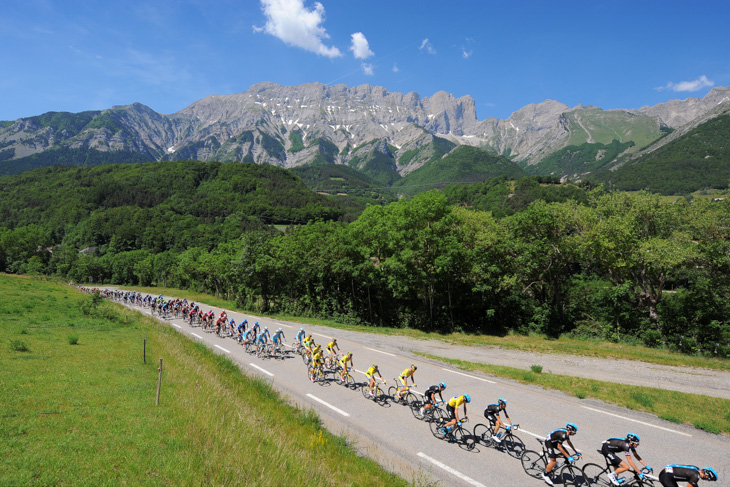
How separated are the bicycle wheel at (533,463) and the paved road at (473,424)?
7.7 inches

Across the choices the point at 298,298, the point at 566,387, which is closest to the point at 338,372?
the point at 566,387

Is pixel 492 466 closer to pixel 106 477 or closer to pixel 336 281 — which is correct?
pixel 106 477

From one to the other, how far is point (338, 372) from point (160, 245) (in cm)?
15043

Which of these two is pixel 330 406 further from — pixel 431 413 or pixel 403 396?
pixel 431 413

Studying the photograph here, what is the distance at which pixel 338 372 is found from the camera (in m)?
17.8

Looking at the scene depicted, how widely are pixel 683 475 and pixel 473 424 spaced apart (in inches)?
251

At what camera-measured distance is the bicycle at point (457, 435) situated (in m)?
10.4

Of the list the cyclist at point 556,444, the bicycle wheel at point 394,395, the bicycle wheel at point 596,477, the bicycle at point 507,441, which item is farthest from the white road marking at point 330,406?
the bicycle wheel at point 596,477

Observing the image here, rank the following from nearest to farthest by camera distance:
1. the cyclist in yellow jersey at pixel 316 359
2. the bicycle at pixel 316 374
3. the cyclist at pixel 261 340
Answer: the cyclist in yellow jersey at pixel 316 359
the bicycle at pixel 316 374
the cyclist at pixel 261 340

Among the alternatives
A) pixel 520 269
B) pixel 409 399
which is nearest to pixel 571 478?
pixel 409 399

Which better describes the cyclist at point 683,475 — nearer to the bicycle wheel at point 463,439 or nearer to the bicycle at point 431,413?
the bicycle wheel at point 463,439

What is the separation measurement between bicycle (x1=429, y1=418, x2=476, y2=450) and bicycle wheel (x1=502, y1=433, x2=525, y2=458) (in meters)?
0.89

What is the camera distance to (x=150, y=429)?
30.1 ft

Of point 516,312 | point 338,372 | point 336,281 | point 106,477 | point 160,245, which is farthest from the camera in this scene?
point 160,245
